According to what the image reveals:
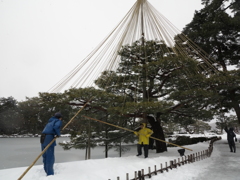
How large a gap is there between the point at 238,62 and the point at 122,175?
1311 cm

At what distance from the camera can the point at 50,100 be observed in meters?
6.16

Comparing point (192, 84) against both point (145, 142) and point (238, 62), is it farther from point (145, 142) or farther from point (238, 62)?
point (238, 62)

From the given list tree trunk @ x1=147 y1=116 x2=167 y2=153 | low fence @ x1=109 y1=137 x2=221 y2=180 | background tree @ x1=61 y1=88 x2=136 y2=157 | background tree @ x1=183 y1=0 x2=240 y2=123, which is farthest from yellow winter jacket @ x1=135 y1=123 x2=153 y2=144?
background tree @ x1=183 y1=0 x2=240 y2=123

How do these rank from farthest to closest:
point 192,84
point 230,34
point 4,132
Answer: point 4,132
point 230,34
point 192,84

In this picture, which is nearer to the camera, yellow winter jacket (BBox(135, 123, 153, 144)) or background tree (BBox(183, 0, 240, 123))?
yellow winter jacket (BBox(135, 123, 153, 144))

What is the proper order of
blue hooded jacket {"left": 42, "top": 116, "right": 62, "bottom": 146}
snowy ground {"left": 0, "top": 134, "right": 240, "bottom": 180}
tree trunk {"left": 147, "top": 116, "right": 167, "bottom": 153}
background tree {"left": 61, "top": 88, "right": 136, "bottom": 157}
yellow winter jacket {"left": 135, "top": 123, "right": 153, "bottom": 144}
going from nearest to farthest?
snowy ground {"left": 0, "top": 134, "right": 240, "bottom": 180} < blue hooded jacket {"left": 42, "top": 116, "right": 62, "bottom": 146} < background tree {"left": 61, "top": 88, "right": 136, "bottom": 157} < yellow winter jacket {"left": 135, "top": 123, "right": 153, "bottom": 144} < tree trunk {"left": 147, "top": 116, "right": 167, "bottom": 153}

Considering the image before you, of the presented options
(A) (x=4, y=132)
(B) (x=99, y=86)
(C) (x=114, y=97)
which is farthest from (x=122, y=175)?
(A) (x=4, y=132)

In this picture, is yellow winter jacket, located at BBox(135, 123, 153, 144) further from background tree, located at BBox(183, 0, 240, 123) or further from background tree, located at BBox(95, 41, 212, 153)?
background tree, located at BBox(183, 0, 240, 123)

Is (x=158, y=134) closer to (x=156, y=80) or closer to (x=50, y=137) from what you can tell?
(x=156, y=80)

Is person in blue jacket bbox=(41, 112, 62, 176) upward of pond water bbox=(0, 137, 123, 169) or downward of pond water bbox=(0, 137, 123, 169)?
upward

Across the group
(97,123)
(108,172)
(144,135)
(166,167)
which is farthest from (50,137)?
(97,123)

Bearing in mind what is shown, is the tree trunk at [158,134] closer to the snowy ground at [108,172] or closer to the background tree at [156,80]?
the background tree at [156,80]

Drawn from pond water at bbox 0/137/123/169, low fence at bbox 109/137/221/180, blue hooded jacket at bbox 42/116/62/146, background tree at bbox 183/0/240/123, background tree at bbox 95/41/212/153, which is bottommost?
pond water at bbox 0/137/123/169

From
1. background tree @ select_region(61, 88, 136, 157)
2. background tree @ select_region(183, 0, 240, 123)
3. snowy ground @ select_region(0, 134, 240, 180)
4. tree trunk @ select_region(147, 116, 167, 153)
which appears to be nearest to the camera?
snowy ground @ select_region(0, 134, 240, 180)
